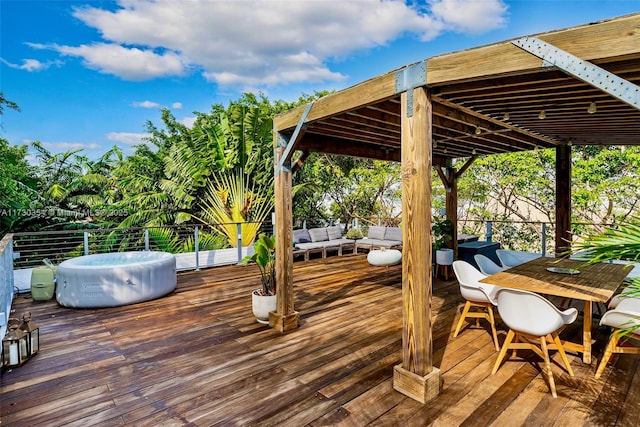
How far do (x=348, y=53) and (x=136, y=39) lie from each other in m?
7.44

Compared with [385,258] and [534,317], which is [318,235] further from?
[534,317]

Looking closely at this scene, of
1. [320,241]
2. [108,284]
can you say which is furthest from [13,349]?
[320,241]

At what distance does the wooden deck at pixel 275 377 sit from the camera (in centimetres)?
253

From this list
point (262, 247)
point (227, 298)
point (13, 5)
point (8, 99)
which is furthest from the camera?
point (13, 5)

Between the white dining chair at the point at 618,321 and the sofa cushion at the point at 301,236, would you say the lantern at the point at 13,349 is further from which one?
the sofa cushion at the point at 301,236

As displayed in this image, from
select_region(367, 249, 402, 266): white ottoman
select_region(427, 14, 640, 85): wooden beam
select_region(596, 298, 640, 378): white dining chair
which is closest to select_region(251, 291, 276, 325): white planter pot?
select_region(427, 14, 640, 85): wooden beam

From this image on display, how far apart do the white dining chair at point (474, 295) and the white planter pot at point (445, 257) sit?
2507 mm

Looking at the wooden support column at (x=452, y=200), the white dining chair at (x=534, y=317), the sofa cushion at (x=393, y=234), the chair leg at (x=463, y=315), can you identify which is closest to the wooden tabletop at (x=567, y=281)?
the white dining chair at (x=534, y=317)

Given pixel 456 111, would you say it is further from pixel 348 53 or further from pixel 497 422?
pixel 348 53

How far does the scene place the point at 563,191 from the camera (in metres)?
6.59

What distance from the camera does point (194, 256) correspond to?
328 inches

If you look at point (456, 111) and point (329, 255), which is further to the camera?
point (329, 255)

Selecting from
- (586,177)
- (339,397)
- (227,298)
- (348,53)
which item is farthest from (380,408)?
(348,53)

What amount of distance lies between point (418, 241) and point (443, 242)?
15.2 feet
